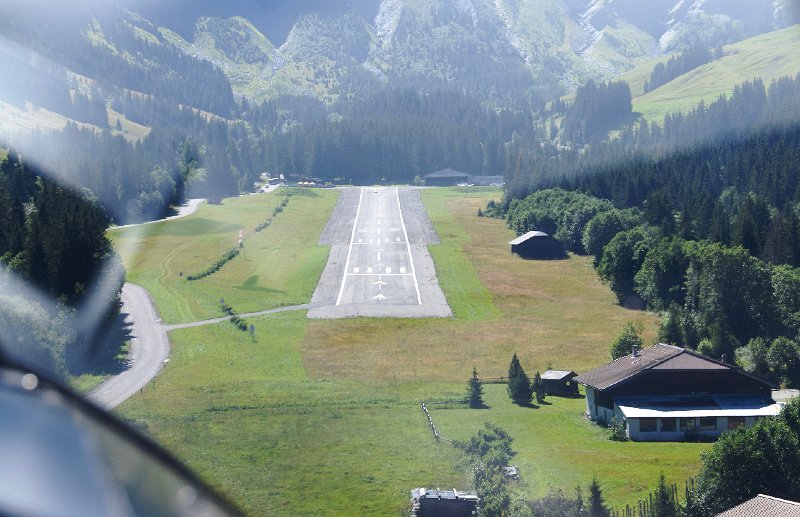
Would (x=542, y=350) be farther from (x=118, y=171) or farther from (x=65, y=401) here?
(x=118, y=171)

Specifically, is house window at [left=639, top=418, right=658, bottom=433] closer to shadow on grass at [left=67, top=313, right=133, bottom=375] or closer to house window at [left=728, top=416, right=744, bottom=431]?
house window at [left=728, top=416, right=744, bottom=431]

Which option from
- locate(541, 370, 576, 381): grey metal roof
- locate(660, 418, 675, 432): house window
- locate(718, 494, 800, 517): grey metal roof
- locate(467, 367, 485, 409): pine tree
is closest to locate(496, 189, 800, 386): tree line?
locate(541, 370, 576, 381): grey metal roof

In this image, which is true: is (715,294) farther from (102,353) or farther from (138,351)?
(102,353)

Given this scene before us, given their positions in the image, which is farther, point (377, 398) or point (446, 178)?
point (446, 178)

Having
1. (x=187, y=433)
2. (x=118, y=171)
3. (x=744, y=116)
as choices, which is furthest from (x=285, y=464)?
(x=744, y=116)

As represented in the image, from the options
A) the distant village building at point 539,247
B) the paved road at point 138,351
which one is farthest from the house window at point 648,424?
the distant village building at point 539,247

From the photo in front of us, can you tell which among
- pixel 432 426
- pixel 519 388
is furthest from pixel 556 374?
pixel 432 426
